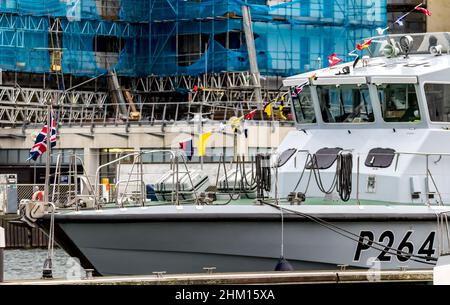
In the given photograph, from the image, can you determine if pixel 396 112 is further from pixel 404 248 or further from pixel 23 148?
pixel 23 148

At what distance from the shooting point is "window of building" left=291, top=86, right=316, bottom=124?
22562mm

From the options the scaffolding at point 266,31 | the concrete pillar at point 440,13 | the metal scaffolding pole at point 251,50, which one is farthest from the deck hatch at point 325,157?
the scaffolding at point 266,31

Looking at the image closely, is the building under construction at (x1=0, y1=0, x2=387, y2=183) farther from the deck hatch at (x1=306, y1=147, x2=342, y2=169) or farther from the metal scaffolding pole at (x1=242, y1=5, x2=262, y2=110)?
the deck hatch at (x1=306, y1=147, x2=342, y2=169)

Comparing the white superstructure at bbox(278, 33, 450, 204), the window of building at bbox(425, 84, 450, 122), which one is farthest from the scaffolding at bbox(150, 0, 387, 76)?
the window of building at bbox(425, 84, 450, 122)

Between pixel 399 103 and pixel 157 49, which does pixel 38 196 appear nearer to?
pixel 399 103

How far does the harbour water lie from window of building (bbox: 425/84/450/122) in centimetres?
603

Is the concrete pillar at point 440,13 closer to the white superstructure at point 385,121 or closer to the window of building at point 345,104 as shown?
→ the white superstructure at point 385,121

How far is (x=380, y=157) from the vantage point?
2109 cm

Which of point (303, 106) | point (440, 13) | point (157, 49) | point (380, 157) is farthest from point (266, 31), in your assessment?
point (380, 157)

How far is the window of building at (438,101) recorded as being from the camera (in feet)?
70.3

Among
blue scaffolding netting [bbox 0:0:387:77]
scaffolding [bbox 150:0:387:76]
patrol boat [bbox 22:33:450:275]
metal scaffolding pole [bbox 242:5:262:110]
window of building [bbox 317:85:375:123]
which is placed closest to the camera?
patrol boat [bbox 22:33:450:275]

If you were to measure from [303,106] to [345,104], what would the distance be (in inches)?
35.1

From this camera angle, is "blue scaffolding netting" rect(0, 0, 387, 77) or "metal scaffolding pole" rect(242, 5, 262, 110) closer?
"metal scaffolding pole" rect(242, 5, 262, 110)
